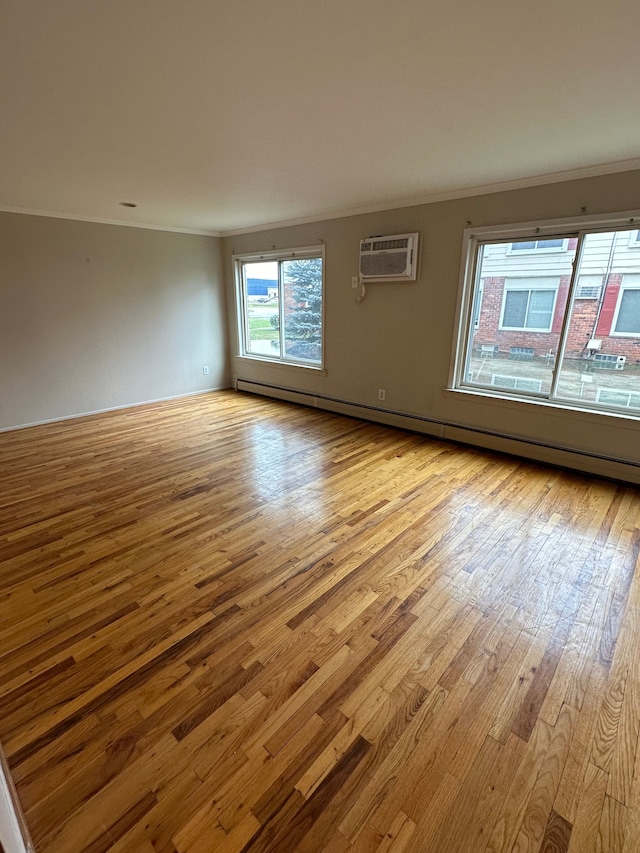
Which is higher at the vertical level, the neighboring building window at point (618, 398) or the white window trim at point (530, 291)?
the white window trim at point (530, 291)

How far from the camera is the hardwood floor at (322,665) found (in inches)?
44.8

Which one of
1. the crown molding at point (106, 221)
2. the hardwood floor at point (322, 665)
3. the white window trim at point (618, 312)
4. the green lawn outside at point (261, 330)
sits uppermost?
the crown molding at point (106, 221)

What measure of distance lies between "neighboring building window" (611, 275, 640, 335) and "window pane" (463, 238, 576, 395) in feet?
1.26

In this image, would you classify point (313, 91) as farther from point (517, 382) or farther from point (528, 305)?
point (517, 382)

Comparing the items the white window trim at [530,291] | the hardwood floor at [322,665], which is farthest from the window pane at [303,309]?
the hardwood floor at [322,665]

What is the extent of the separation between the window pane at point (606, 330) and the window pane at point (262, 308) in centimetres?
373

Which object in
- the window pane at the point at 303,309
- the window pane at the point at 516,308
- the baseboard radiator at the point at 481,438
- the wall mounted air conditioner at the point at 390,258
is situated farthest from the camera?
the window pane at the point at 303,309

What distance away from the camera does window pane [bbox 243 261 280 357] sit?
5.66m

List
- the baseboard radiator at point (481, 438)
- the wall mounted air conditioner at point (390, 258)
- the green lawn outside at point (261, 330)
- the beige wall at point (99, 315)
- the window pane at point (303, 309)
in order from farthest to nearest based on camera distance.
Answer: the green lawn outside at point (261, 330) < the window pane at point (303, 309) < the beige wall at point (99, 315) < the wall mounted air conditioner at point (390, 258) < the baseboard radiator at point (481, 438)

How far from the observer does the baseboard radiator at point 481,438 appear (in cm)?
324

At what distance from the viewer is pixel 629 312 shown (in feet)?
9.93

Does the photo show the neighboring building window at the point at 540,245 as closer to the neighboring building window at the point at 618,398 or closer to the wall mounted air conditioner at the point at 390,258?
the wall mounted air conditioner at the point at 390,258

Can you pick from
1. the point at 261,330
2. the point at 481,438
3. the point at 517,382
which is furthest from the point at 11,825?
the point at 261,330

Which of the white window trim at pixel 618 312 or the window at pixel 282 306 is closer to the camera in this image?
the white window trim at pixel 618 312
